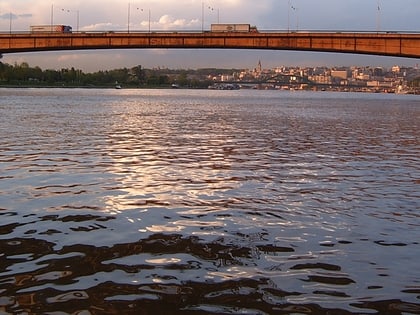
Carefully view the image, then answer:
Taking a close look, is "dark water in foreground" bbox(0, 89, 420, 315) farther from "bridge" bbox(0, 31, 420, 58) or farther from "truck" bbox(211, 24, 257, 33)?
"truck" bbox(211, 24, 257, 33)

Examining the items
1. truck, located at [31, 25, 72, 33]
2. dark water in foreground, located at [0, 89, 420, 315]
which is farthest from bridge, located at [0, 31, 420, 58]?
dark water in foreground, located at [0, 89, 420, 315]

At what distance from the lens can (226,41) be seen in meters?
89.2

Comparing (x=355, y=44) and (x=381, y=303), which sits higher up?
(x=355, y=44)

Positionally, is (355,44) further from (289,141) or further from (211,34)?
(289,141)

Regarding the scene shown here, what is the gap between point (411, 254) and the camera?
8719 millimetres

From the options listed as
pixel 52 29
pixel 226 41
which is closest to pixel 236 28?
pixel 226 41

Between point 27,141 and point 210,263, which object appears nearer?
point 210,263

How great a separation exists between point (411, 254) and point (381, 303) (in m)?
2.42

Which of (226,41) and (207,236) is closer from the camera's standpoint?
(207,236)

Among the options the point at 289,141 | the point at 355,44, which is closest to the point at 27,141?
the point at 289,141

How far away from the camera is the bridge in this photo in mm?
79625

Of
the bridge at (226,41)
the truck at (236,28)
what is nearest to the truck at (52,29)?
the bridge at (226,41)

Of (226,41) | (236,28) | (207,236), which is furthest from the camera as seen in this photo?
(236,28)

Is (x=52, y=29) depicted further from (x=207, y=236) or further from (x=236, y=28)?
(x=207, y=236)
